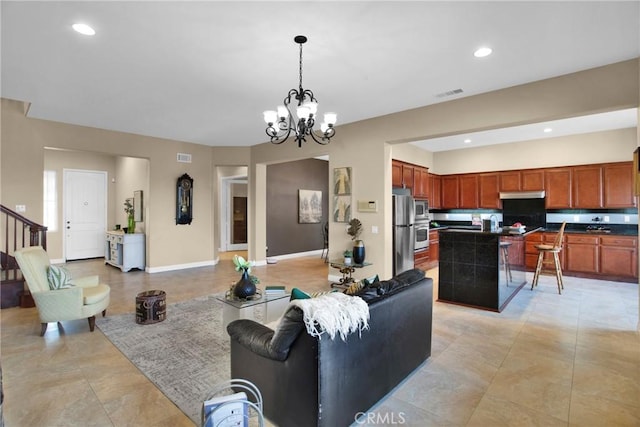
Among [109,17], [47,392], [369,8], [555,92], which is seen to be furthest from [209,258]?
[555,92]

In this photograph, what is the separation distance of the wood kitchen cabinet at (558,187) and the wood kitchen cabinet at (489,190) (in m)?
0.91

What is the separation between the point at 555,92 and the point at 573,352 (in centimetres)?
279

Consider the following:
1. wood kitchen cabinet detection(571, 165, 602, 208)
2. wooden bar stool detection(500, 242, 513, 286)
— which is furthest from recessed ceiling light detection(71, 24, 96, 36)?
wood kitchen cabinet detection(571, 165, 602, 208)

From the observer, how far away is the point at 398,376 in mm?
2369

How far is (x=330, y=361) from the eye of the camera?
174 cm

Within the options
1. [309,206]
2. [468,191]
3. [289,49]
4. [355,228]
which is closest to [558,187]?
[468,191]

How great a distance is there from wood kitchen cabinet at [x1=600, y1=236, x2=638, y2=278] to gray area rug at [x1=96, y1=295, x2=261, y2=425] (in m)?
6.24

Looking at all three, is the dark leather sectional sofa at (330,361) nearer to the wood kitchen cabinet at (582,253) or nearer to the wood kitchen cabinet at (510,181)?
the wood kitchen cabinet at (582,253)

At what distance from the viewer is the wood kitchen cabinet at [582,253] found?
5.88 metres

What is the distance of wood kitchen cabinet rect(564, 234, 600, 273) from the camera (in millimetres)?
5875

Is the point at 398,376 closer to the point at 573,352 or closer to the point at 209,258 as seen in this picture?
the point at 573,352

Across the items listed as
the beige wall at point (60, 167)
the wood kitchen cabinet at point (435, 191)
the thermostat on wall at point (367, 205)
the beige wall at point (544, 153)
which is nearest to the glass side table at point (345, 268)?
the thermostat on wall at point (367, 205)

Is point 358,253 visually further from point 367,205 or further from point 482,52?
point 482,52

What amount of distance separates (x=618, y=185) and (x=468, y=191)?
2.61 m
